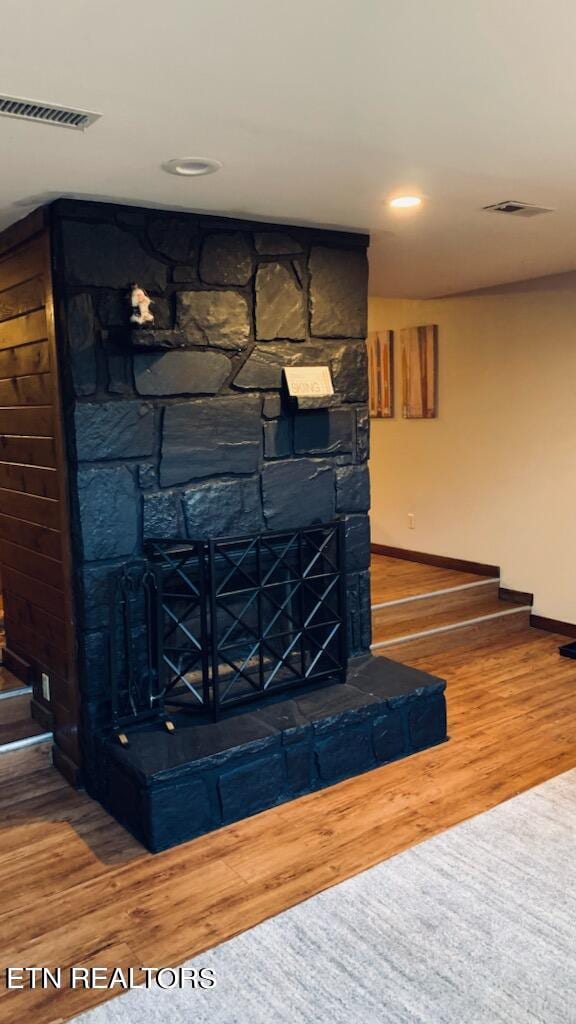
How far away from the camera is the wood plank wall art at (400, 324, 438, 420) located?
5.45 meters

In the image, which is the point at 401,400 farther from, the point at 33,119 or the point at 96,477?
the point at 33,119

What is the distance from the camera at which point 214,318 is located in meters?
3.04

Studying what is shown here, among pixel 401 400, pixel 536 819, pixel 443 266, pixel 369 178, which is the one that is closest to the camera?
pixel 369 178

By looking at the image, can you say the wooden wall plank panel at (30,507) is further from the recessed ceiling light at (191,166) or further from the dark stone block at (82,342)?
the recessed ceiling light at (191,166)

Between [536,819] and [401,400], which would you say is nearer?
[536,819]

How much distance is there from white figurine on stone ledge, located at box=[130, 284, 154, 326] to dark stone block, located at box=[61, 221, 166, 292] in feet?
0.33

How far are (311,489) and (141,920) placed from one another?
1803mm

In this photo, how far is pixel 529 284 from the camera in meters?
4.75

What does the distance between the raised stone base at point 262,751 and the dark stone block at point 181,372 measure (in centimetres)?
127

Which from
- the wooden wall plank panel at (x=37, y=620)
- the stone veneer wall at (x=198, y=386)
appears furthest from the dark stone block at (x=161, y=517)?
the wooden wall plank panel at (x=37, y=620)

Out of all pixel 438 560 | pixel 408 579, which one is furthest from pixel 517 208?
pixel 438 560

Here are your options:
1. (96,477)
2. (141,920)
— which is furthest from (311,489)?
(141,920)

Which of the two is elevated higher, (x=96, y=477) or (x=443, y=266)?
(x=443, y=266)

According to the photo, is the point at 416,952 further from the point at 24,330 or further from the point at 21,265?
the point at 21,265
